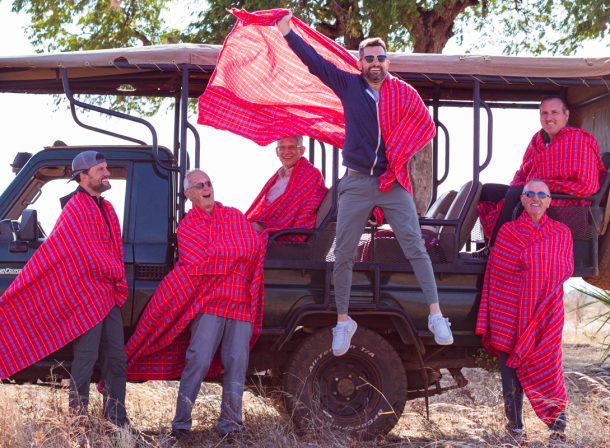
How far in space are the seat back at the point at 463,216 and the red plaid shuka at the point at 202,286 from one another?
1212 mm

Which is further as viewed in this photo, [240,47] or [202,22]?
[202,22]

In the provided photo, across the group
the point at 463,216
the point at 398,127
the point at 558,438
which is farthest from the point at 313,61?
the point at 558,438

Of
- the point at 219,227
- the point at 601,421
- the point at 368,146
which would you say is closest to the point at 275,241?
the point at 219,227

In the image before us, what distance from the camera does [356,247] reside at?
20.8 ft

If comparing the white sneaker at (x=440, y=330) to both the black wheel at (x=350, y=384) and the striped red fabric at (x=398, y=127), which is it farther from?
the striped red fabric at (x=398, y=127)

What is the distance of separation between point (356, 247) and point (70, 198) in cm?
185

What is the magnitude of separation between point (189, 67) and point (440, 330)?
2326 millimetres

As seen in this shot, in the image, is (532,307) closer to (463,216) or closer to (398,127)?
(463,216)

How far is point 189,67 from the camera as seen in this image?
6684mm

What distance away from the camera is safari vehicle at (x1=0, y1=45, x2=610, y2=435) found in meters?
6.55

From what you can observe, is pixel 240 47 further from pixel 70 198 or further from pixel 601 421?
pixel 601 421

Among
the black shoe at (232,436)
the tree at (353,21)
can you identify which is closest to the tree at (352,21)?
the tree at (353,21)

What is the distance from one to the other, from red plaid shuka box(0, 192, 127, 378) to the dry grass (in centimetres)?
39

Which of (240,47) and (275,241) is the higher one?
(240,47)
